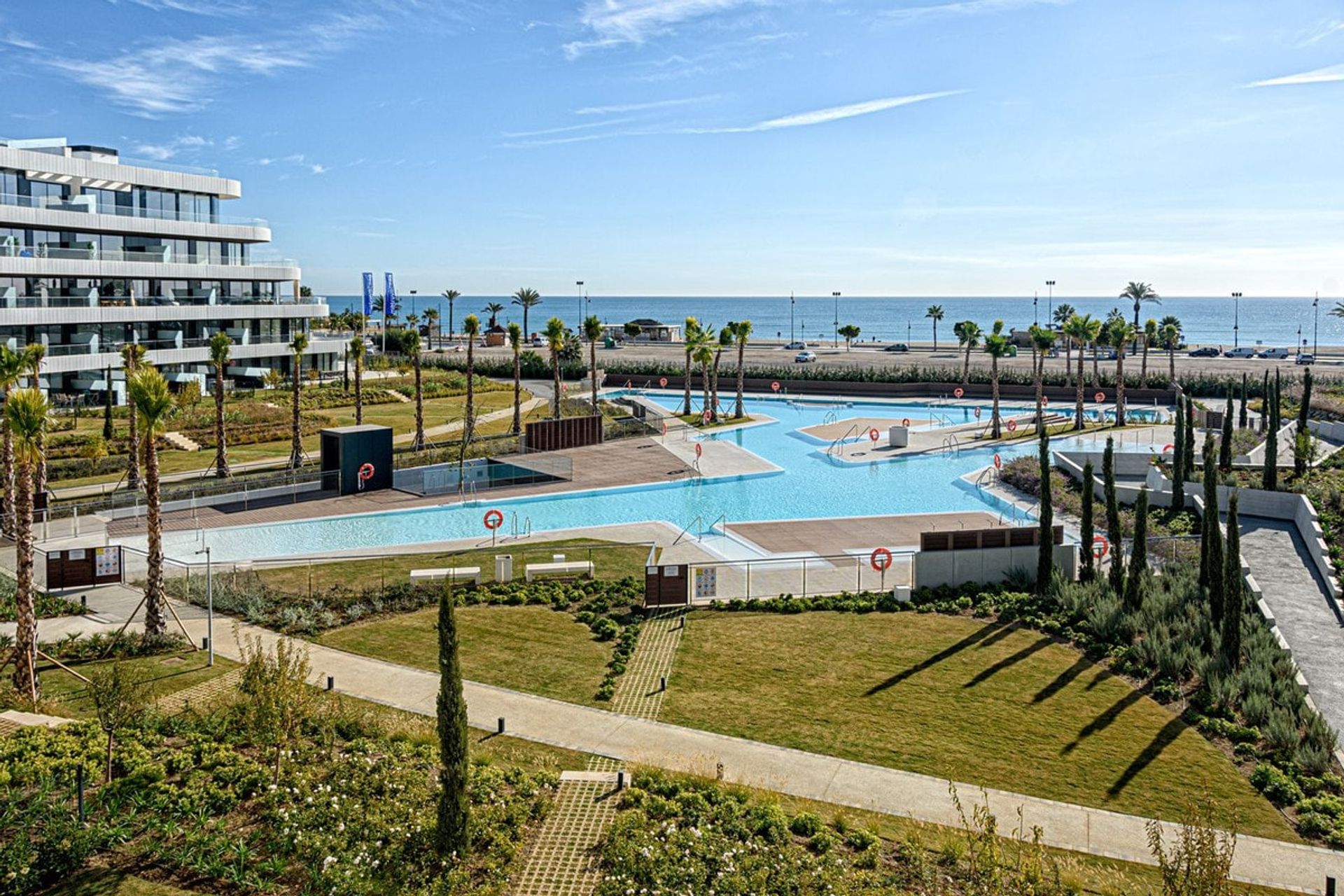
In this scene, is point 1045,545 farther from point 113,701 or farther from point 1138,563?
point 113,701

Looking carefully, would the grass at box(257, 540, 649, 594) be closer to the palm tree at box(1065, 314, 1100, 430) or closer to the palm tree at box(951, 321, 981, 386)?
the palm tree at box(1065, 314, 1100, 430)

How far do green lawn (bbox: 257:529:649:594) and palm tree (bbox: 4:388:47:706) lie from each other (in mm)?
7231

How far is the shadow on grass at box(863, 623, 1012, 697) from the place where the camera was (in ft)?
68.9

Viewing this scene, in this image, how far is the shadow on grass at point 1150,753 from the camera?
1661 cm

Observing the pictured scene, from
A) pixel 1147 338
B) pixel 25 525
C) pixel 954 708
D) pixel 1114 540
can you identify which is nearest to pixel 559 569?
pixel 954 708

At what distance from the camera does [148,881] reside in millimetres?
13000

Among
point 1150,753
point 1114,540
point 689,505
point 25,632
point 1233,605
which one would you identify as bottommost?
point 1150,753

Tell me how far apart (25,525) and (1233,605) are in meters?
24.8

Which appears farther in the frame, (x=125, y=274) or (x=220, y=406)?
(x=125, y=274)

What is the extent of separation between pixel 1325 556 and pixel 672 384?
5482 cm

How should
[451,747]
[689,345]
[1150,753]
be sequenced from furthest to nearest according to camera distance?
[689,345] < [1150,753] < [451,747]

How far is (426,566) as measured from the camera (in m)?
28.5

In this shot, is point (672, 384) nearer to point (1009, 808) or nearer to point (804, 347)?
point (804, 347)

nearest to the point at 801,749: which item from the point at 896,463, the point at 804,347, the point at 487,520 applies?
the point at 487,520
